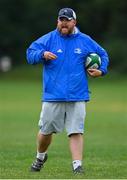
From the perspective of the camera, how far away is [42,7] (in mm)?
73250

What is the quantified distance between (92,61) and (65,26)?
0.59 m

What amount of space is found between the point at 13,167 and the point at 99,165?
1.34m

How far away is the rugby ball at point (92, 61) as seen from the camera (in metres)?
11.0

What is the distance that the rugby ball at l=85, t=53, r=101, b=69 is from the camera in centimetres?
1099

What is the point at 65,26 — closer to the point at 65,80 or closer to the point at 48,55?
the point at 48,55

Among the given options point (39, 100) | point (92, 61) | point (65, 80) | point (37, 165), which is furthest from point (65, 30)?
point (39, 100)

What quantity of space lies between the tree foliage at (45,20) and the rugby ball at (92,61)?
57427mm

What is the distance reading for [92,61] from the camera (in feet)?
36.0

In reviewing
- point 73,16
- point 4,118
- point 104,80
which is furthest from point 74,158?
point 104,80

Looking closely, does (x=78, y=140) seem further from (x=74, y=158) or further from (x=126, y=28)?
(x=126, y=28)

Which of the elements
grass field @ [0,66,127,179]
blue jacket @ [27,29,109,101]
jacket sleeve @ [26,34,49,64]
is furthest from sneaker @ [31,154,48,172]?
jacket sleeve @ [26,34,49,64]

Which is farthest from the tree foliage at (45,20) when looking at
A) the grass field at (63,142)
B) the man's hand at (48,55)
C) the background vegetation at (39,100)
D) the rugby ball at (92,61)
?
the man's hand at (48,55)

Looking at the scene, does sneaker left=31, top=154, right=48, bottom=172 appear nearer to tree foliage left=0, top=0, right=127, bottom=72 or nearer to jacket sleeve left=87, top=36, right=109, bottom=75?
jacket sleeve left=87, top=36, right=109, bottom=75

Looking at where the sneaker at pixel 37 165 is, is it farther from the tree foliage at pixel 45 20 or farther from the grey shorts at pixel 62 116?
the tree foliage at pixel 45 20
